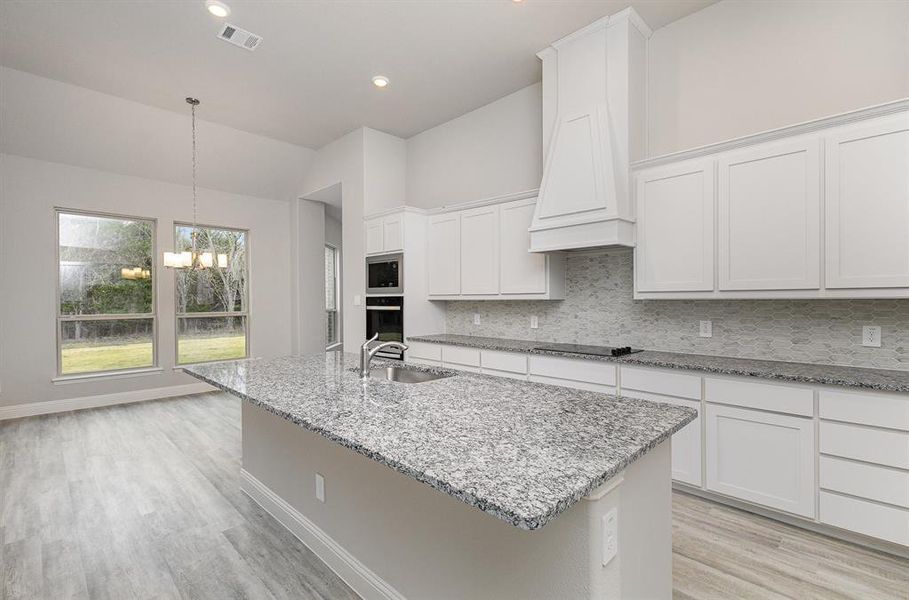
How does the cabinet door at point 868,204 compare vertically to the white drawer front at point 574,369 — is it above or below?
above

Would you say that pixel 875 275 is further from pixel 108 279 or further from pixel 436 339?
pixel 108 279

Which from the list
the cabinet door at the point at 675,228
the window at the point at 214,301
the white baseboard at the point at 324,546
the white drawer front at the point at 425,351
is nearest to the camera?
the white baseboard at the point at 324,546

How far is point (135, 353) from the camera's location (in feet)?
18.1

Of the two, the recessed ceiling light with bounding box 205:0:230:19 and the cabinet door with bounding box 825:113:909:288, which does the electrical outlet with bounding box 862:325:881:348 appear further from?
the recessed ceiling light with bounding box 205:0:230:19

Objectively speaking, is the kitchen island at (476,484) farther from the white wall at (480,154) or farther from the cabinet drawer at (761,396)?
the white wall at (480,154)

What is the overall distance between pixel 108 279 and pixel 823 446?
7085 mm

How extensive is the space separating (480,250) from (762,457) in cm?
274

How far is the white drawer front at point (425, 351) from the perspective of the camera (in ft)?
14.1

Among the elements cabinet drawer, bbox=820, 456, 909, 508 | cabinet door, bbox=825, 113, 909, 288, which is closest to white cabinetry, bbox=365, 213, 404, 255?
cabinet door, bbox=825, 113, 909, 288

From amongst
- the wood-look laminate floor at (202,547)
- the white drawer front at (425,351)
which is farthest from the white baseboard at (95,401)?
the white drawer front at (425,351)

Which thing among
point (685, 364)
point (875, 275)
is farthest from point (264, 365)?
point (875, 275)

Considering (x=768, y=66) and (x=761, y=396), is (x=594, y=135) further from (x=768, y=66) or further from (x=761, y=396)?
(x=761, y=396)

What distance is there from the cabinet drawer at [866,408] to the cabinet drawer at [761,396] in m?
0.07

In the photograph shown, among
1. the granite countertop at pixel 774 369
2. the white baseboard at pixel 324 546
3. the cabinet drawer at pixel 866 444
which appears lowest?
the white baseboard at pixel 324 546
